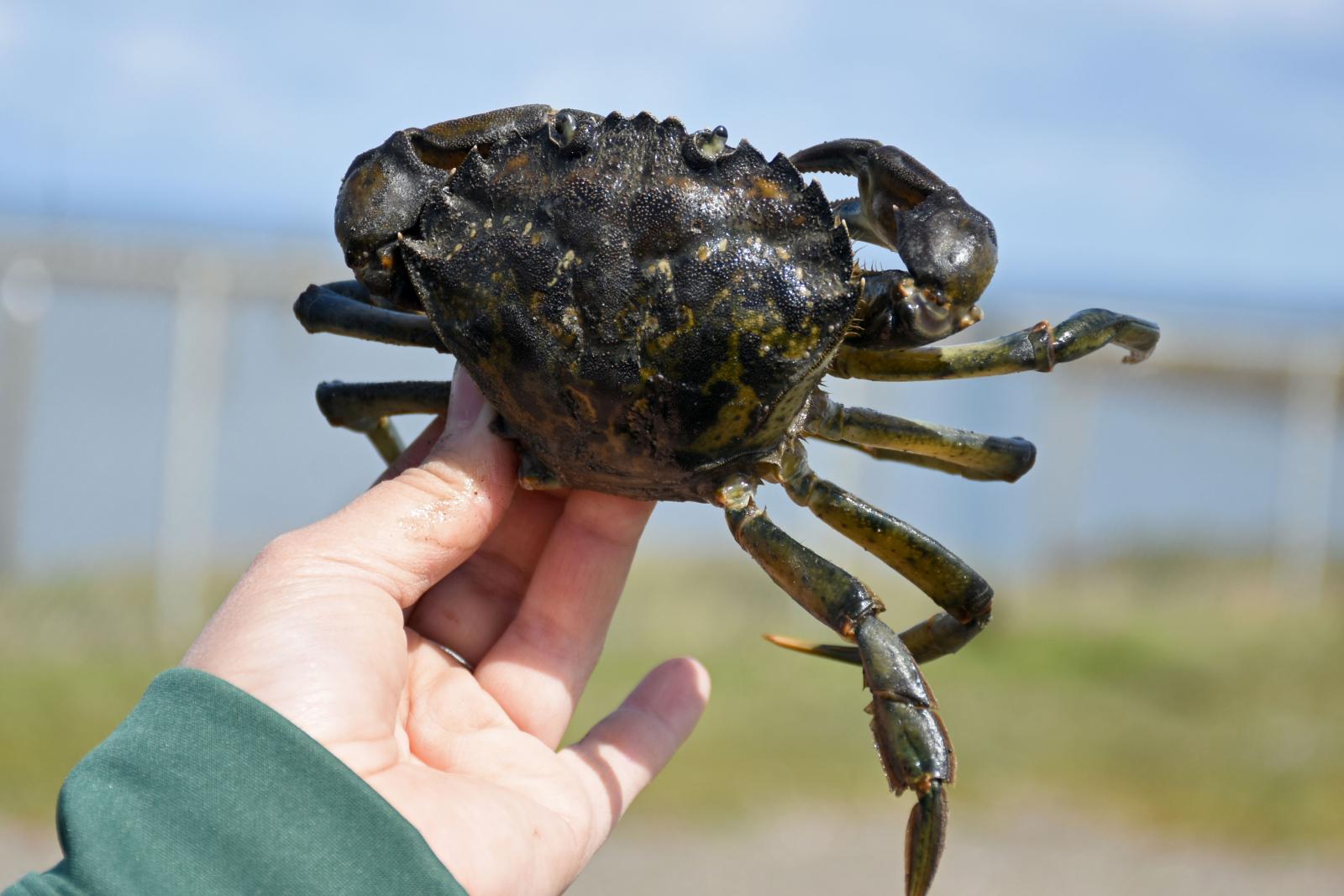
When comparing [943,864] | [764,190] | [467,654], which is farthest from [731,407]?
[943,864]

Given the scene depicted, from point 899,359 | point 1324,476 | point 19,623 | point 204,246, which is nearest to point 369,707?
point 899,359

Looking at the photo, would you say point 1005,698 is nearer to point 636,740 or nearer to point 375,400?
point 636,740

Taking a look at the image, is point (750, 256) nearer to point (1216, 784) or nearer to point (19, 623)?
point (1216, 784)

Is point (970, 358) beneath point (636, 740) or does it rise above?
above

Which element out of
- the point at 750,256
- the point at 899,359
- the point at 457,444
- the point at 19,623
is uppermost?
the point at 750,256

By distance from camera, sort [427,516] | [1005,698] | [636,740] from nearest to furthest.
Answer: [427,516] < [636,740] < [1005,698]

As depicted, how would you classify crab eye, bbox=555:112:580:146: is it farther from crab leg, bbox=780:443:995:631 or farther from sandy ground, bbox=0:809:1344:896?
sandy ground, bbox=0:809:1344:896
